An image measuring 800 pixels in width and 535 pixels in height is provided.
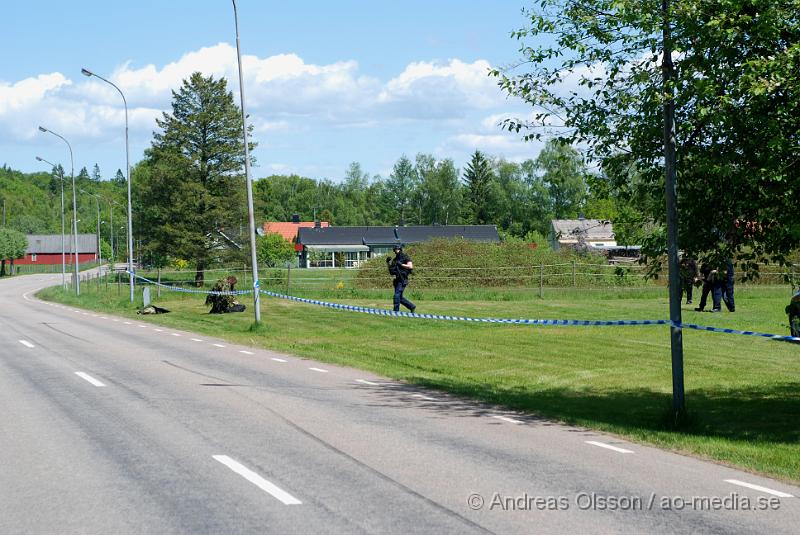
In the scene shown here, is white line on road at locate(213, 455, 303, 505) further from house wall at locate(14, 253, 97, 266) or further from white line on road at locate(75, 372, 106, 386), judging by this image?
house wall at locate(14, 253, 97, 266)

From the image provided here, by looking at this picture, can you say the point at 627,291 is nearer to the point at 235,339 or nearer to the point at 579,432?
the point at 235,339

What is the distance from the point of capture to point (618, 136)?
1221cm

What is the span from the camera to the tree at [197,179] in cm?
6288

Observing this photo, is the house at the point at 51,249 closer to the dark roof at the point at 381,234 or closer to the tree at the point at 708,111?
the dark roof at the point at 381,234

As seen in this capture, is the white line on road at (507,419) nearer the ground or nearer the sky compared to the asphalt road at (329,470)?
nearer the ground

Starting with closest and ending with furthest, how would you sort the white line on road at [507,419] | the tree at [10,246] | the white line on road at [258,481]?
the white line on road at [258,481]
the white line on road at [507,419]
the tree at [10,246]

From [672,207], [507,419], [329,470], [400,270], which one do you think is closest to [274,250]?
[400,270]

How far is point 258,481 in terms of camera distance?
25.7 feet

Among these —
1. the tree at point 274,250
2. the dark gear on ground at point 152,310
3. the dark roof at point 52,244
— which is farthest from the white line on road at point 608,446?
the dark roof at point 52,244

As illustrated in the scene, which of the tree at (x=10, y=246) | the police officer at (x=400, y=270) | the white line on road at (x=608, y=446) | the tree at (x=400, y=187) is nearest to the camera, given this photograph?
the white line on road at (x=608, y=446)

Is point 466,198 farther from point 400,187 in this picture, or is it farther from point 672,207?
point 672,207

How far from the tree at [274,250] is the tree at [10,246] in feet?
140

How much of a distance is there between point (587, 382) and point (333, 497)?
28.7 ft

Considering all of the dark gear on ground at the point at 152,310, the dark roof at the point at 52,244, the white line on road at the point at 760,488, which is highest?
the dark roof at the point at 52,244
